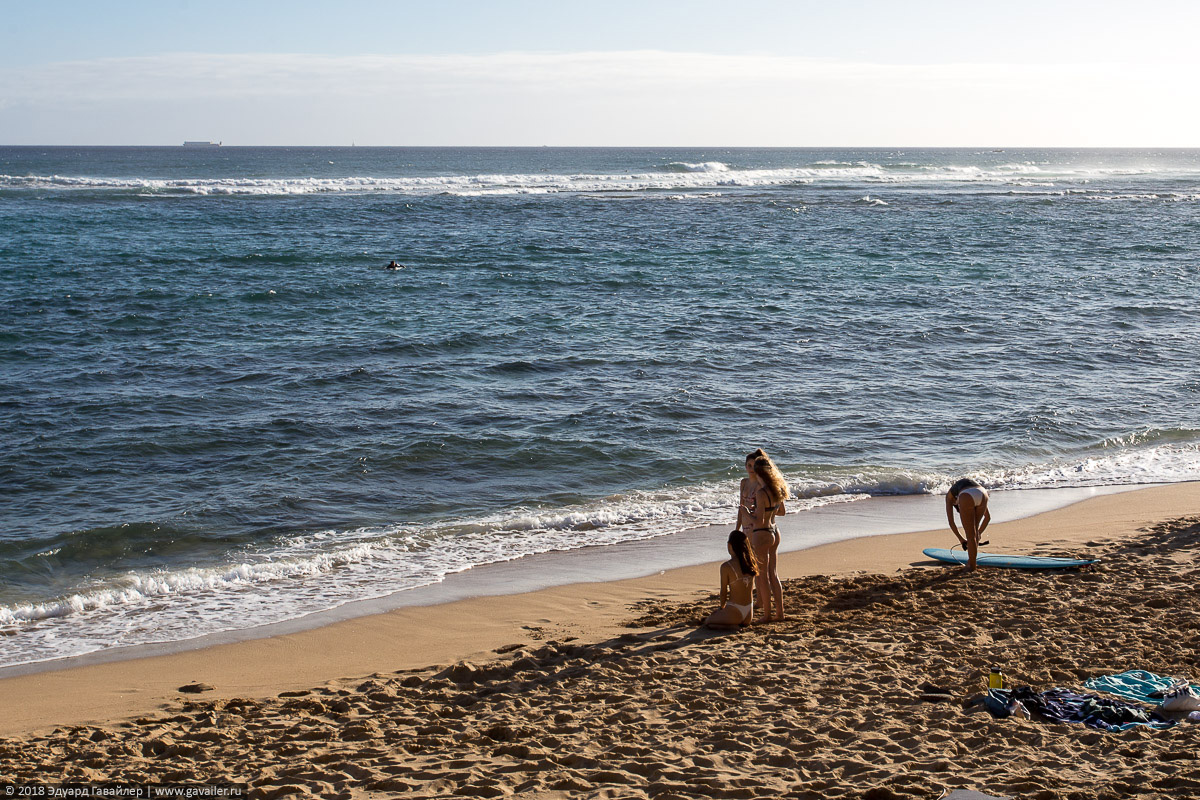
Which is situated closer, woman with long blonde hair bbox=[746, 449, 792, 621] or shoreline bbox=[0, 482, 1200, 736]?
shoreline bbox=[0, 482, 1200, 736]

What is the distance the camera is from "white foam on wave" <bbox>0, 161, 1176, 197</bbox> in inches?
2516

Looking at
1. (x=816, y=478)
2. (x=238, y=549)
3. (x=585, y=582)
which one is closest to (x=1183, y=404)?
(x=816, y=478)

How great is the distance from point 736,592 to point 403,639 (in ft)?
9.36

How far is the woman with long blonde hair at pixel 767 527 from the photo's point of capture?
24.9 feet

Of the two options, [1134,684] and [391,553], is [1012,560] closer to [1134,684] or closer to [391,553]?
[1134,684]

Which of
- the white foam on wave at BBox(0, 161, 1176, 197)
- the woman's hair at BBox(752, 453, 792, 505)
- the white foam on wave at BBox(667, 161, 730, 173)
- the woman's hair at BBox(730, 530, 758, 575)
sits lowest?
the woman's hair at BBox(730, 530, 758, 575)

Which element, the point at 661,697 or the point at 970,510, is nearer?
the point at 661,697

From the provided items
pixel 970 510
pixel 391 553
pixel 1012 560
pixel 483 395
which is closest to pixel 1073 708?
pixel 970 510

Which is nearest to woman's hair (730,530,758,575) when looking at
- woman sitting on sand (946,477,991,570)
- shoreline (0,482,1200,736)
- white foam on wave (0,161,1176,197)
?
shoreline (0,482,1200,736)

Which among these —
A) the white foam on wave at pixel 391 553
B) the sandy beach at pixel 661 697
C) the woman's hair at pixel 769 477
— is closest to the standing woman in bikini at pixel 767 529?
the woman's hair at pixel 769 477

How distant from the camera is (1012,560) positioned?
922 centimetres

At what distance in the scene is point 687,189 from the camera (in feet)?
235

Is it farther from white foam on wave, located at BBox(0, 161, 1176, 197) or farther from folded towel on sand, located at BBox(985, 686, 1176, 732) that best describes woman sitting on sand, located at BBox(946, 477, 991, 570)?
white foam on wave, located at BBox(0, 161, 1176, 197)

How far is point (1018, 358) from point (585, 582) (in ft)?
44.3
